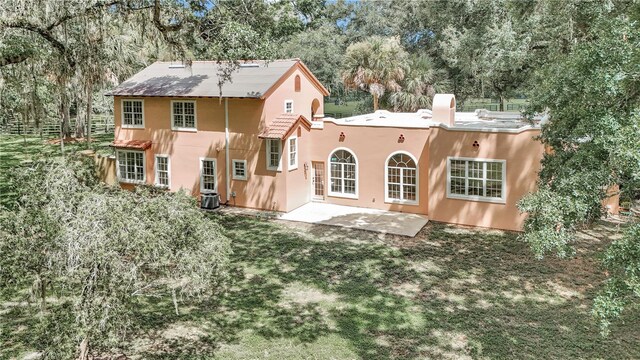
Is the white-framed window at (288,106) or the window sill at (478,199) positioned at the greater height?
the white-framed window at (288,106)

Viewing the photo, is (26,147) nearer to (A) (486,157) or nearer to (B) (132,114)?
(B) (132,114)

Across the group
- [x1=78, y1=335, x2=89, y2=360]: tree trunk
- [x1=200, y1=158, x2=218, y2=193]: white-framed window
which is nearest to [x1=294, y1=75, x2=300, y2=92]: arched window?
[x1=200, y1=158, x2=218, y2=193]: white-framed window

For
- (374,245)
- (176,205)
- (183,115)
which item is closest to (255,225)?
(374,245)

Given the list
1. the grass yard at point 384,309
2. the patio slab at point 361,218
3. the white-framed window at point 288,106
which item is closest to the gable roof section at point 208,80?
the white-framed window at point 288,106

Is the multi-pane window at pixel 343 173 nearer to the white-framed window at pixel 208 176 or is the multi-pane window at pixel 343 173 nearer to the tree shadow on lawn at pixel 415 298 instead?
the tree shadow on lawn at pixel 415 298

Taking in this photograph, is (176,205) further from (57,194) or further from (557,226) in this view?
(557,226)

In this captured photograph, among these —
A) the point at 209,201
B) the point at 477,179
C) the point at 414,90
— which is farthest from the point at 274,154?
the point at 414,90
